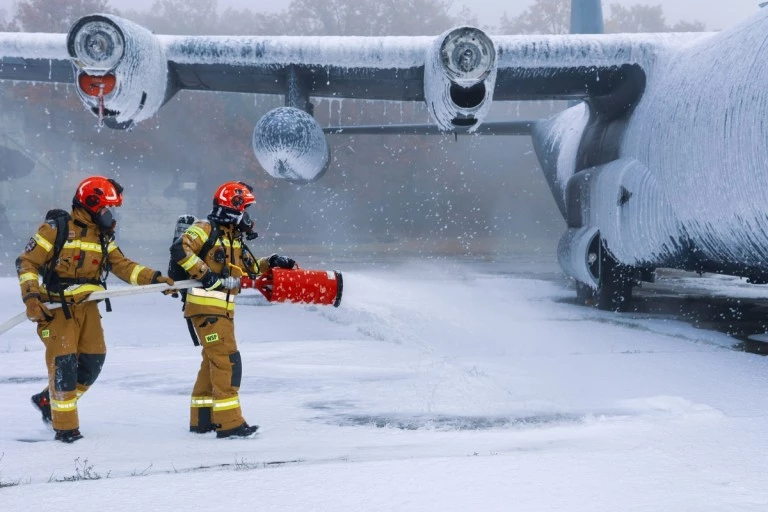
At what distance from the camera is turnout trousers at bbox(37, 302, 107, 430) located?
434 centimetres

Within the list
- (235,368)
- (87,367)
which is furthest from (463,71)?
(87,367)

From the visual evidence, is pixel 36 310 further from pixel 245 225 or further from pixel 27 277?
pixel 245 225

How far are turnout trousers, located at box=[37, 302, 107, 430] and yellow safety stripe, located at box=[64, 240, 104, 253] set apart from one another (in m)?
0.35

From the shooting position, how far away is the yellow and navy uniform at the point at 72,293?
434 centimetres

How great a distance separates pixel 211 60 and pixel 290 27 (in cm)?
3049

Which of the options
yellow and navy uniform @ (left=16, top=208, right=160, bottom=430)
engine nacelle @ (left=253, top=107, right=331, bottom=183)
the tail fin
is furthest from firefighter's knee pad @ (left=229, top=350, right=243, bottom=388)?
the tail fin

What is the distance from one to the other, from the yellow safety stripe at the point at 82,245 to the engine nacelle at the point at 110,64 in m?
4.62

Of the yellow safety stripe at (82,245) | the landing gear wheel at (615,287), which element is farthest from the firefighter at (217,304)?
the landing gear wheel at (615,287)

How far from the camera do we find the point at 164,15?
42.2 metres

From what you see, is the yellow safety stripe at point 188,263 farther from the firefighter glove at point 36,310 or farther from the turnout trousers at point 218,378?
the firefighter glove at point 36,310

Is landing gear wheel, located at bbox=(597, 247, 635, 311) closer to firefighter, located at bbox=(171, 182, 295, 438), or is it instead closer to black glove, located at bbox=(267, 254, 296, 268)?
black glove, located at bbox=(267, 254, 296, 268)

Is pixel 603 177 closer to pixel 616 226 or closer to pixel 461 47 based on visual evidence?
pixel 616 226

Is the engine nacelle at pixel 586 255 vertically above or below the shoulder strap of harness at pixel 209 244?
below

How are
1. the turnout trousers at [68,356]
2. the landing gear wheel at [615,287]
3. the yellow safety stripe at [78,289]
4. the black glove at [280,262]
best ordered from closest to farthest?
1. the turnout trousers at [68,356]
2. the yellow safety stripe at [78,289]
3. the black glove at [280,262]
4. the landing gear wheel at [615,287]
